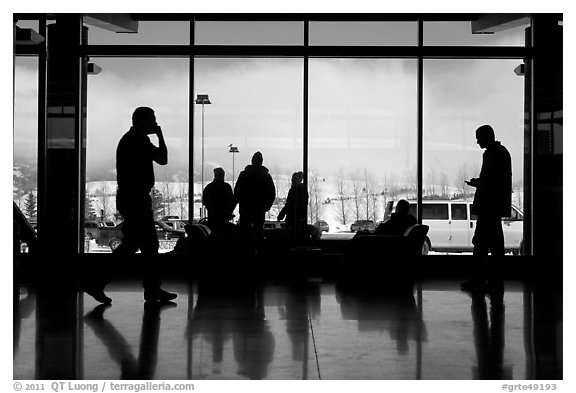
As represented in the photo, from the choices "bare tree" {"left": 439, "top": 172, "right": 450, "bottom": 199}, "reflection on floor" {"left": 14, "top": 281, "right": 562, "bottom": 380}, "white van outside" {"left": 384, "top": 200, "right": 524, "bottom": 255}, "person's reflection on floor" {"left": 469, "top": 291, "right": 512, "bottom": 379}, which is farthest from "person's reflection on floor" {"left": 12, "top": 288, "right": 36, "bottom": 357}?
"bare tree" {"left": 439, "top": 172, "right": 450, "bottom": 199}

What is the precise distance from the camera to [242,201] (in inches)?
371

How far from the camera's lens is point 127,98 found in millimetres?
9453

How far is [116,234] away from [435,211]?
4013 mm

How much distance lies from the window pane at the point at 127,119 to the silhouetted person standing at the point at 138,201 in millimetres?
3536

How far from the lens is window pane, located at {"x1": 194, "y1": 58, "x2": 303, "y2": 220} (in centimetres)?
941

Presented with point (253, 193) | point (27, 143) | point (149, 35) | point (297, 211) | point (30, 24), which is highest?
point (30, 24)

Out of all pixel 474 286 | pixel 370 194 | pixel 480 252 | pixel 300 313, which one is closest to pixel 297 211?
pixel 370 194

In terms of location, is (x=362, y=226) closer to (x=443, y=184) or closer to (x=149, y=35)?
(x=443, y=184)

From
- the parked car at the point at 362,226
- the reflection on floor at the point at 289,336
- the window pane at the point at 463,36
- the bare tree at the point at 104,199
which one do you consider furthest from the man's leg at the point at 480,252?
the bare tree at the point at 104,199

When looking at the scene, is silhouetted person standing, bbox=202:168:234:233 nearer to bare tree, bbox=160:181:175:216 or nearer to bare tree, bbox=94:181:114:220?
bare tree, bbox=160:181:175:216

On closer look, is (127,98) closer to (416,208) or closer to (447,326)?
(416,208)

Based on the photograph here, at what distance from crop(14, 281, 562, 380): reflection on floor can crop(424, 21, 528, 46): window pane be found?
3905mm

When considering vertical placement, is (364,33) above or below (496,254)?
above
